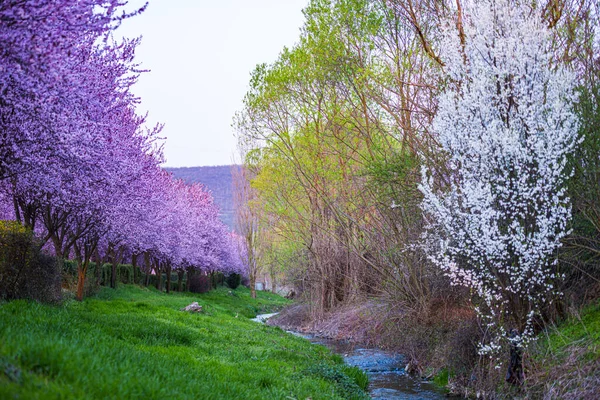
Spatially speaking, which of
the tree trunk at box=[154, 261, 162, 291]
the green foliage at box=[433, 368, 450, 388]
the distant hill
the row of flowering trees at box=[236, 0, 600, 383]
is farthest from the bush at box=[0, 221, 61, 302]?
the distant hill

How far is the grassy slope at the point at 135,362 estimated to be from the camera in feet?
16.1

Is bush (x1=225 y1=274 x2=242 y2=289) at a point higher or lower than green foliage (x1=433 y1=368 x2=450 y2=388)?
higher

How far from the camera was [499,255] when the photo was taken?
926cm

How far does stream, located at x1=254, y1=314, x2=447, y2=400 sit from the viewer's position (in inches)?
451

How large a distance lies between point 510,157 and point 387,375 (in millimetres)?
6763

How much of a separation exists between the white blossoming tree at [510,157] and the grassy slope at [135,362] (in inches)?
140

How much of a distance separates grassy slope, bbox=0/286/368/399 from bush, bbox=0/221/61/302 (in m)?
1.49

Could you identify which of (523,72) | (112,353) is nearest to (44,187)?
(112,353)

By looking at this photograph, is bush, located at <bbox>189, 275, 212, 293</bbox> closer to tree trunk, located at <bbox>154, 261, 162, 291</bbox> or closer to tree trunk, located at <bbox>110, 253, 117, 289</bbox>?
tree trunk, located at <bbox>154, 261, 162, 291</bbox>

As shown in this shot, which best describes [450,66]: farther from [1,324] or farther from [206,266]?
[206,266]

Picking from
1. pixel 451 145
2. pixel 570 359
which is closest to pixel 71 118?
pixel 451 145

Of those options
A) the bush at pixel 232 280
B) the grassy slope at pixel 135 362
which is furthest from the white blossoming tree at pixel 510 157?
the bush at pixel 232 280

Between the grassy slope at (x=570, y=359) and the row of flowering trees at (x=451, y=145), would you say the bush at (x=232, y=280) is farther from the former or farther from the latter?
the grassy slope at (x=570, y=359)

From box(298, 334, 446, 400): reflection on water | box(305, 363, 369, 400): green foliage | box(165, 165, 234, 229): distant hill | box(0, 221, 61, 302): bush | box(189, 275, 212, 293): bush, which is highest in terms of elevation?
box(165, 165, 234, 229): distant hill
